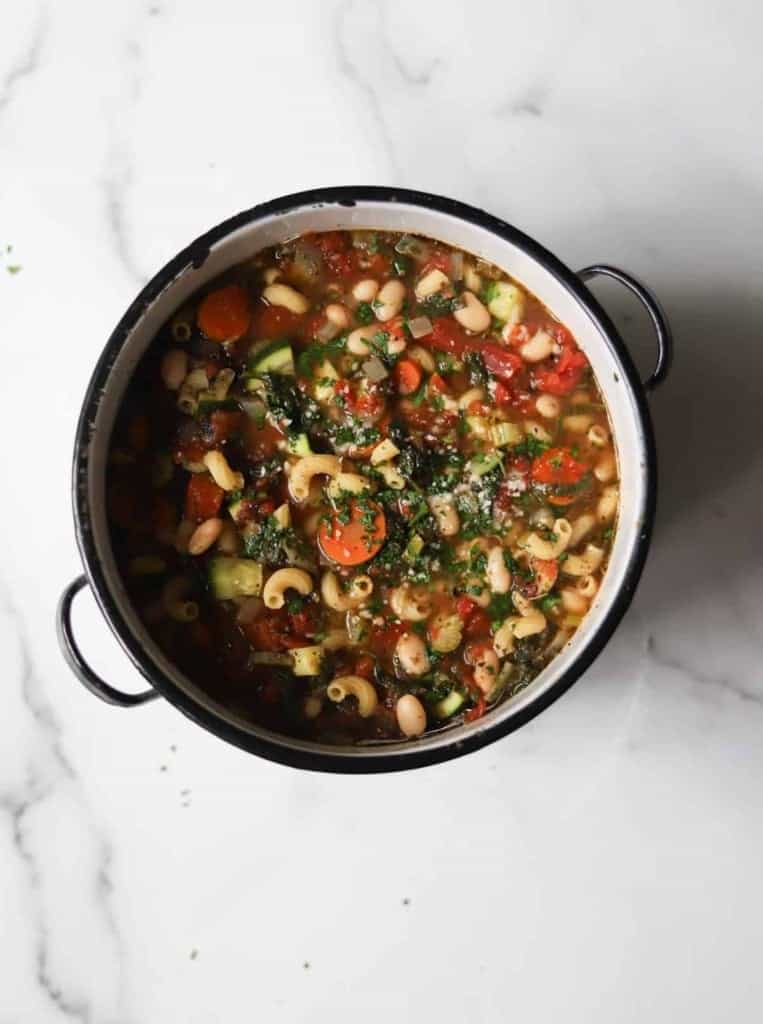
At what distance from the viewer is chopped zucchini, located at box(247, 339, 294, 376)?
2238 millimetres

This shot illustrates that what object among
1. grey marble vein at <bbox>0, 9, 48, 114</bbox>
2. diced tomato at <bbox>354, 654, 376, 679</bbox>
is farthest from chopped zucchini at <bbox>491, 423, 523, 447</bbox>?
grey marble vein at <bbox>0, 9, 48, 114</bbox>

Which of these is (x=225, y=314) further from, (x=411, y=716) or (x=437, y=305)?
(x=411, y=716)

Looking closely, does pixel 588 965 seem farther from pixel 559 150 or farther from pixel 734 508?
pixel 559 150

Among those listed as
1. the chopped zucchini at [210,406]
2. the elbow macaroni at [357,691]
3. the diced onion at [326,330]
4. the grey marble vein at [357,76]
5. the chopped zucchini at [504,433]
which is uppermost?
the grey marble vein at [357,76]

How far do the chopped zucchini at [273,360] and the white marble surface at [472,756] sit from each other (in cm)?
42

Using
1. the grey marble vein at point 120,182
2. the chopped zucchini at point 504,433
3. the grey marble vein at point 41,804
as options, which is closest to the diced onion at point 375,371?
the chopped zucchini at point 504,433

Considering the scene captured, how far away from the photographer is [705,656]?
2488 millimetres

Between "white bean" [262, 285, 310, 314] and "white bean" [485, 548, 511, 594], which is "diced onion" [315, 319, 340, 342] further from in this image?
"white bean" [485, 548, 511, 594]

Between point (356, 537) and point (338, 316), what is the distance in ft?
1.36

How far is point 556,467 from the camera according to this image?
225 cm

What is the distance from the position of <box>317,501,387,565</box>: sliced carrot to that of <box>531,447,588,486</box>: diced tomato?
1.00ft

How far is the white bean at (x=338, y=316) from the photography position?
225 centimetres

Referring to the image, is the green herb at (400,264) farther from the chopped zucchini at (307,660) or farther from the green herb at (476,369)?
the chopped zucchini at (307,660)

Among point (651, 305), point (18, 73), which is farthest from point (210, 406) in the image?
point (18, 73)
